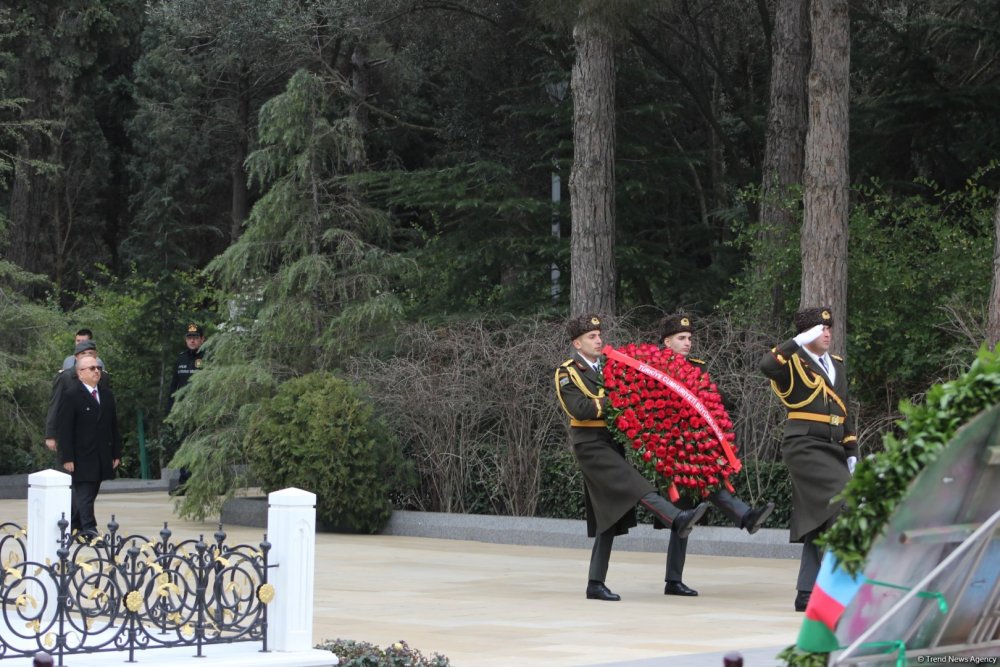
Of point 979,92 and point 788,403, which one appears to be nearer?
point 788,403

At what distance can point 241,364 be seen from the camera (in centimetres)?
1922

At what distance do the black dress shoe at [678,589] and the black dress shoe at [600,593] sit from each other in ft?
1.83

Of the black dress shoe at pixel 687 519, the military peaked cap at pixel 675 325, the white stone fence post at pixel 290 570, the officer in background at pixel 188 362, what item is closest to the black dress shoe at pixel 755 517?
Result: the black dress shoe at pixel 687 519

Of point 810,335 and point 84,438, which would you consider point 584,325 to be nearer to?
point 810,335

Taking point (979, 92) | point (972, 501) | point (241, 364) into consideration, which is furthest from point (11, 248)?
point (972, 501)

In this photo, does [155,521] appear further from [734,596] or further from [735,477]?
[734,596]

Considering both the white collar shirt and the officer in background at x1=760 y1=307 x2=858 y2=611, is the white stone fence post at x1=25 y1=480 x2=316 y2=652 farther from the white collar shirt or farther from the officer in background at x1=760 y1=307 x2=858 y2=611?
the white collar shirt

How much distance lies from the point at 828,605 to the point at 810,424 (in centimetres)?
585

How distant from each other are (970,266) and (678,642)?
9.11 m

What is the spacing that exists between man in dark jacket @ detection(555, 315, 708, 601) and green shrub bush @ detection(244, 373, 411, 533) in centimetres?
557

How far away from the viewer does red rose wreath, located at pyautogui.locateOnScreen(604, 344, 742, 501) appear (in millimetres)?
11594

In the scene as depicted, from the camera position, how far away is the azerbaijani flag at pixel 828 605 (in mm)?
5309

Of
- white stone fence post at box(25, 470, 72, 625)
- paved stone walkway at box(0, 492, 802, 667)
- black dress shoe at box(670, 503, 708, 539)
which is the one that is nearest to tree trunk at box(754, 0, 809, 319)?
paved stone walkway at box(0, 492, 802, 667)

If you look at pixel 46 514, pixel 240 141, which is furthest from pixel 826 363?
pixel 240 141
